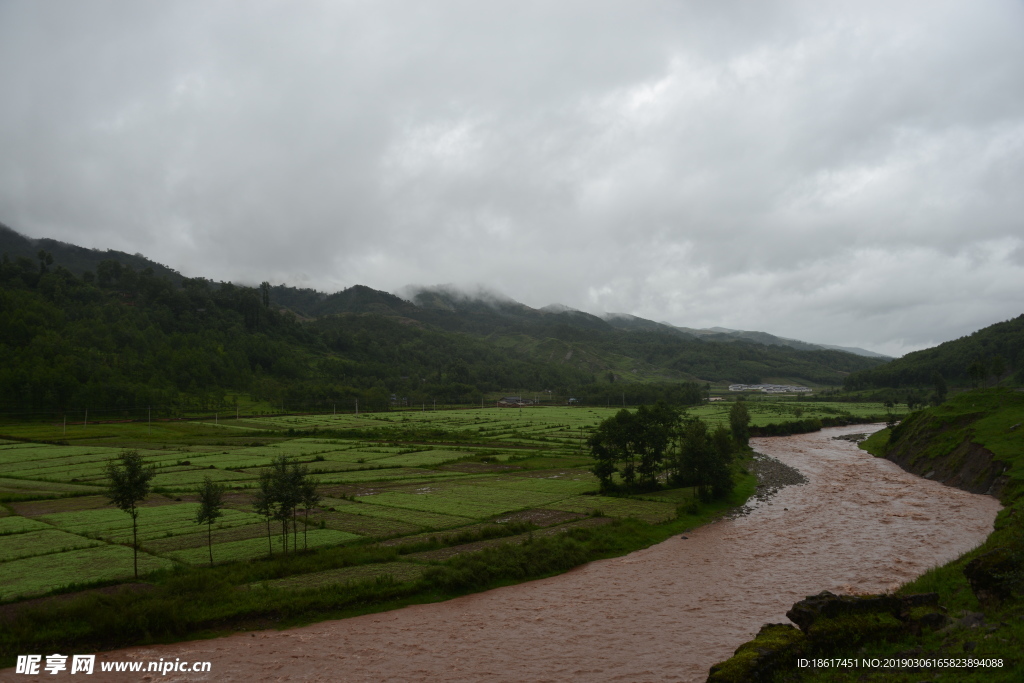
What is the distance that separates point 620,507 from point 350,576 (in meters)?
26.4

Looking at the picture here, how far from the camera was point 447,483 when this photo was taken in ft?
195

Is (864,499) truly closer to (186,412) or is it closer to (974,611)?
(974,611)

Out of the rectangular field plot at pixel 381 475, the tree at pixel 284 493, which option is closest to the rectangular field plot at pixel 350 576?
the tree at pixel 284 493

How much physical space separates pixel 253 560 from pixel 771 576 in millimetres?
30314

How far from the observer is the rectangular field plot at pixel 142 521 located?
3756 cm

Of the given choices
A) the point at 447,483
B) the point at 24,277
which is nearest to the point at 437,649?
the point at 447,483

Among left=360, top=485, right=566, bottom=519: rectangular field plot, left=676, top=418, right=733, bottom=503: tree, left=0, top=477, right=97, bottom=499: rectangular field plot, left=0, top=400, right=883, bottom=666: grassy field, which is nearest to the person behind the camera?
left=0, top=400, right=883, bottom=666: grassy field

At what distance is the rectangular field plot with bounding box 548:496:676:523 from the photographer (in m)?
46.0

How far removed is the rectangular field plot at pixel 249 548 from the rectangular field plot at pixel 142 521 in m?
5.38

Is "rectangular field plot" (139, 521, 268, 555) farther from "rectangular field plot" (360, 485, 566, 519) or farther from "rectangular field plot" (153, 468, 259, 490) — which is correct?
"rectangular field plot" (153, 468, 259, 490)

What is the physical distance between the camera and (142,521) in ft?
134

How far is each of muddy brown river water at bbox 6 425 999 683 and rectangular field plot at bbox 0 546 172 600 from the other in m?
7.89

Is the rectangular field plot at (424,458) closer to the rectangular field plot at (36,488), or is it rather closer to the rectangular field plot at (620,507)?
the rectangular field plot at (620,507)

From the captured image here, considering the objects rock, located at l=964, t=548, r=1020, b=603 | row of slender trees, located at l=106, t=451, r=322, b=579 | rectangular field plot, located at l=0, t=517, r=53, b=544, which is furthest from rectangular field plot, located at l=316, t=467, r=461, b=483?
rock, located at l=964, t=548, r=1020, b=603
